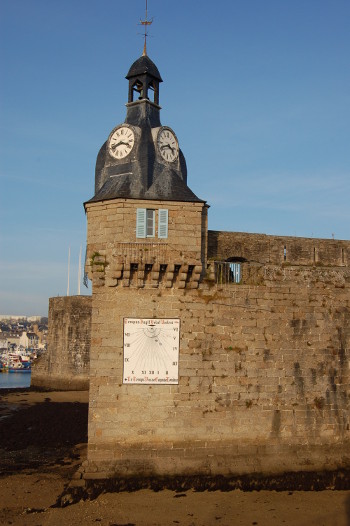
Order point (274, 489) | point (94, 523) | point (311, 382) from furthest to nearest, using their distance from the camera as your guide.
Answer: point (311, 382) < point (274, 489) < point (94, 523)

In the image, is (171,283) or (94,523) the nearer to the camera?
(94,523)

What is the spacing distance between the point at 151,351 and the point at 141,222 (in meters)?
3.64

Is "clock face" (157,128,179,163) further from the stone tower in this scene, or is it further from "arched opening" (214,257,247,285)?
"arched opening" (214,257,247,285)

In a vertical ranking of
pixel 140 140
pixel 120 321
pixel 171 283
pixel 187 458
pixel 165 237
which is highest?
pixel 140 140

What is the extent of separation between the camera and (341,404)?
14.7 m

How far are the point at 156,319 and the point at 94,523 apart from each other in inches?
208

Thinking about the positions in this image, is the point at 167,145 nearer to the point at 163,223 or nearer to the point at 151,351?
the point at 163,223

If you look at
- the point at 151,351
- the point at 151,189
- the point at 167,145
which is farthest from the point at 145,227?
the point at 151,351

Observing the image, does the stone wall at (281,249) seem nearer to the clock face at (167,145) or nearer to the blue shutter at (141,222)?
the clock face at (167,145)

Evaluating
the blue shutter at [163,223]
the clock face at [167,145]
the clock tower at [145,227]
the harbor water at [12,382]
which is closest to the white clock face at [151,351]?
the clock tower at [145,227]

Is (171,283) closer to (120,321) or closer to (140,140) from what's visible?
(120,321)

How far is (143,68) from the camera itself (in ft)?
52.9

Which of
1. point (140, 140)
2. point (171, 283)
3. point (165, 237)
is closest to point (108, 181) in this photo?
point (140, 140)

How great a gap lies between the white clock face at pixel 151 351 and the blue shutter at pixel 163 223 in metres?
2.41
